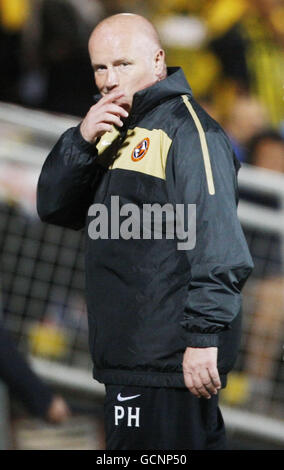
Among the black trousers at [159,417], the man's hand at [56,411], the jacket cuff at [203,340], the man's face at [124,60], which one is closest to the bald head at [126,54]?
the man's face at [124,60]

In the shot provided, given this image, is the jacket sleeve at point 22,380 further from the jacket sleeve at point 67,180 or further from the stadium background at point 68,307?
the jacket sleeve at point 67,180

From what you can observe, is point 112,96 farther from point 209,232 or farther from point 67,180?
point 209,232

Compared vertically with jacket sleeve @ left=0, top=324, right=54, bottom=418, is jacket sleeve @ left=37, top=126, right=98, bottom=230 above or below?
above

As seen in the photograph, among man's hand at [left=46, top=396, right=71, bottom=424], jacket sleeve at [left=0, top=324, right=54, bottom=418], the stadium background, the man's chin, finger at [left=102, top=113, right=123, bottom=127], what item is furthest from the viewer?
the stadium background

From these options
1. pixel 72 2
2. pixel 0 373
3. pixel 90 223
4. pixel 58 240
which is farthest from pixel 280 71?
pixel 90 223

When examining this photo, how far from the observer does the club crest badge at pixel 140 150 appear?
8.54 ft

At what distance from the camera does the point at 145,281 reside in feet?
8.42

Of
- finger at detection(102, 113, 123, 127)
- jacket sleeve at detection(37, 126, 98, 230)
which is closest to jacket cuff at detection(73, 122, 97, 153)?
jacket sleeve at detection(37, 126, 98, 230)

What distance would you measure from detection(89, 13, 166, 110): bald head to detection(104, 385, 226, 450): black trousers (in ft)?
2.71

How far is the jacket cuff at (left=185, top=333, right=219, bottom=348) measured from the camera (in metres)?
2.42

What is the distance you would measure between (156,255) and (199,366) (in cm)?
33

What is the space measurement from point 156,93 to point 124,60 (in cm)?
14

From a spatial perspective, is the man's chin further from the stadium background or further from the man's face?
the stadium background

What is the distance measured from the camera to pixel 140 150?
103 inches
